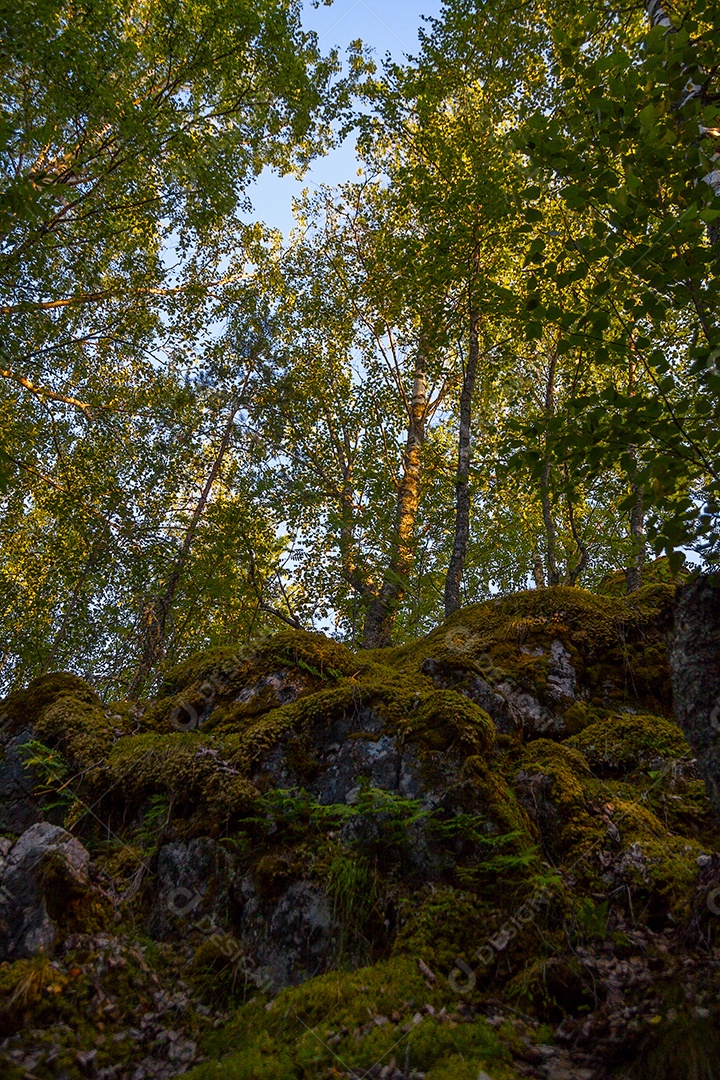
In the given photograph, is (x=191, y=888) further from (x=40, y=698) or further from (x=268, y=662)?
(x=40, y=698)

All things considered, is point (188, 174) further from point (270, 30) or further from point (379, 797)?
point (379, 797)

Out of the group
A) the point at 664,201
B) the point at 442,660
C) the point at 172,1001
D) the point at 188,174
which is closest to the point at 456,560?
the point at 442,660

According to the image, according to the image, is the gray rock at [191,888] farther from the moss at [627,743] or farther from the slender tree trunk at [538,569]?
the slender tree trunk at [538,569]

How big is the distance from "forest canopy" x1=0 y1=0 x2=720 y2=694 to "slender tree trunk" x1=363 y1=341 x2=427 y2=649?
0.22 ft

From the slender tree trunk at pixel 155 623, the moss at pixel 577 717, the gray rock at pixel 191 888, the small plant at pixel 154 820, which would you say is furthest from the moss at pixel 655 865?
the slender tree trunk at pixel 155 623

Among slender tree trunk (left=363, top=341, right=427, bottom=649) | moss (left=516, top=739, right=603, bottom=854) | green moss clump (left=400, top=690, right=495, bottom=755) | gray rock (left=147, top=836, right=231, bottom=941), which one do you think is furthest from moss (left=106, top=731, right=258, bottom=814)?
slender tree trunk (left=363, top=341, right=427, bottom=649)

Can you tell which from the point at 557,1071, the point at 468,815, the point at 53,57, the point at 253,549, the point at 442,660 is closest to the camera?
the point at 557,1071

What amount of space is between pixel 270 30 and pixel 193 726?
13.6 metres

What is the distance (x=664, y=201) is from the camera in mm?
4863

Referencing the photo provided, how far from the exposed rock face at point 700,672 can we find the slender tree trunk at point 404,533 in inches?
232

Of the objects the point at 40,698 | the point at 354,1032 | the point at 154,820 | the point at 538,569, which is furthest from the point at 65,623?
the point at 538,569

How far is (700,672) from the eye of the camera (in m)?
4.12

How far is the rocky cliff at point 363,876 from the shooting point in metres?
3.28

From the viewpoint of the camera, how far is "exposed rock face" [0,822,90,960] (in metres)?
3.96
